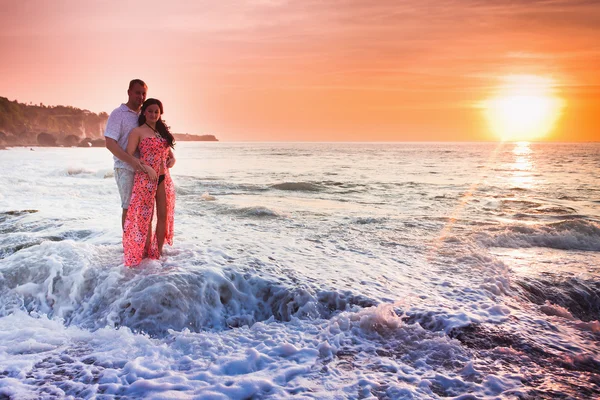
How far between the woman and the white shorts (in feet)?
0.22

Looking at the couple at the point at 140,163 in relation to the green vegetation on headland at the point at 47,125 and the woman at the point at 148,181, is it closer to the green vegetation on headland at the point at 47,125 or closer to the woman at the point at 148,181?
the woman at the point at 148,181

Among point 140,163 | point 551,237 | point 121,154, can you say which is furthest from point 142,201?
point 551,237

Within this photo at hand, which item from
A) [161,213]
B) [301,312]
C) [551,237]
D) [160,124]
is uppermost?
[160,124]

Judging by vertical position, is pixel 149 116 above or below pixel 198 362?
above

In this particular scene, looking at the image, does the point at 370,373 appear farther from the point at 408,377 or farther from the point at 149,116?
the point at 149,116

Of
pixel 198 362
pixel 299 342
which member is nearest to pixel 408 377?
pixel 299 342

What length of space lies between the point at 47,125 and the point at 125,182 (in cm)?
17435

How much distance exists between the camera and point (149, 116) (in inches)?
193

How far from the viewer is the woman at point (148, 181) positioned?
16.1 feet

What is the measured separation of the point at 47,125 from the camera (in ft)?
499

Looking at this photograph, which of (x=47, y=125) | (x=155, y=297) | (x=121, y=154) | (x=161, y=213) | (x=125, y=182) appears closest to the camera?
(x=155, y=297)

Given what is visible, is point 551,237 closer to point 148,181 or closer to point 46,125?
point 148,181

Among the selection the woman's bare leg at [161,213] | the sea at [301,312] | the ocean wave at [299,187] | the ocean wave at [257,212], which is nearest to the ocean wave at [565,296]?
the sea at [301,312]

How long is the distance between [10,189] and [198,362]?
12685mm
